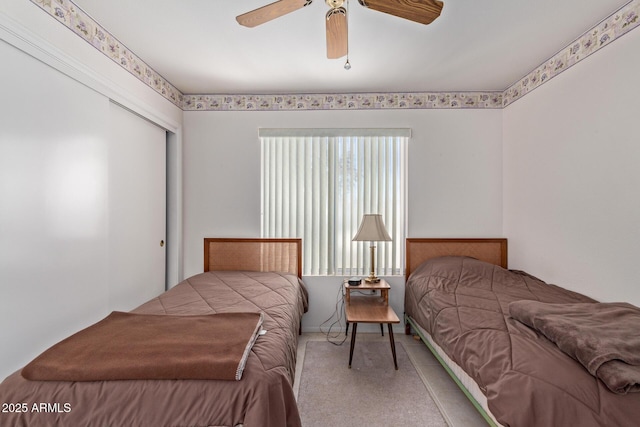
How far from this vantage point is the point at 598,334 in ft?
4.04

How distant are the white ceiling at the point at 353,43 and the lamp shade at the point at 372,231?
139 cm

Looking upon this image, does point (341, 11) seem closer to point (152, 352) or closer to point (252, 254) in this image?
point (152, 352)

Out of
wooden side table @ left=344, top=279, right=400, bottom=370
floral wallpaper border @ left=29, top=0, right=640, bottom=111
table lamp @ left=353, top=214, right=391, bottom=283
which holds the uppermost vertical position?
floral wallpaper border @ left=29, top=0, right=640, bottom=111

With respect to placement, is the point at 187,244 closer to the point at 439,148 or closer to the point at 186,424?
the point at 186,424

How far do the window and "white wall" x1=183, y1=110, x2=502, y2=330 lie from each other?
0.12 m

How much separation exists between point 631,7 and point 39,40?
3.52m

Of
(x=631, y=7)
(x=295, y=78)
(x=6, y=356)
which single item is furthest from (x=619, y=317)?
(x=6, y=356)

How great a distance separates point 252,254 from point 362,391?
1.73m

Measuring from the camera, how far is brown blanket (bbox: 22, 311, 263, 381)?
1.12 metres

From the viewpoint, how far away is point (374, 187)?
3062 mm

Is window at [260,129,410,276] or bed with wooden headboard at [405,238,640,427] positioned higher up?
window at [260,129,410,276]

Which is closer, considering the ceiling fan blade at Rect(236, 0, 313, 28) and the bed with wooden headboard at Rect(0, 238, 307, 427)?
the bed with wooden headboard at Rect(0, 238, 307, 427)

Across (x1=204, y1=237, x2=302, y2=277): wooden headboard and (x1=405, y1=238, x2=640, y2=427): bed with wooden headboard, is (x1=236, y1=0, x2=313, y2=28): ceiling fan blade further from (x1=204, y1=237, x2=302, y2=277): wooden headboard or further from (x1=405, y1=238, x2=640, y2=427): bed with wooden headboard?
(x1=204, y1=237, x2=302, y2=277): wooden headboard

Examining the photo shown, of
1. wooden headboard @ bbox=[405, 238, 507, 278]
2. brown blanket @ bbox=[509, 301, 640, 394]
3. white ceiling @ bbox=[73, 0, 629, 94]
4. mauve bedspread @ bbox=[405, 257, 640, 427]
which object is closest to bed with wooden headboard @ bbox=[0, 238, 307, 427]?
mauve bedspread @ bbox=[405, 257, 640, 427]
